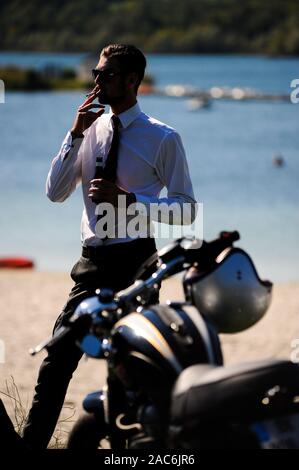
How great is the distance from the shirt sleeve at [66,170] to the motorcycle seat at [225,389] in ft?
5.81

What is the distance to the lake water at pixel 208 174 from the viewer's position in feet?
70.1

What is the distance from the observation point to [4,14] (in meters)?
119

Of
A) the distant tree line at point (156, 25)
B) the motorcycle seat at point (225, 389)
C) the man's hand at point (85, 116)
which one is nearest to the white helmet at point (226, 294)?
the motorcycle seat at point (225, 389)

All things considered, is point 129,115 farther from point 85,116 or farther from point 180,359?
point 180,359

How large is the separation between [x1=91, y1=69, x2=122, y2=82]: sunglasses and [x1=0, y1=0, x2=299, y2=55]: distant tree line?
4013 inches

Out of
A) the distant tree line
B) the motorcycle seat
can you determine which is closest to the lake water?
the motorcycle seat

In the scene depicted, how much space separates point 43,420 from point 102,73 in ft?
4.48

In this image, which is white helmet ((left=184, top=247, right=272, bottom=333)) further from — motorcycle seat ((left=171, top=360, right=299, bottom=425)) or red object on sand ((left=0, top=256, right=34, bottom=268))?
red object on sand ((left=0, top=256, right=34, bottom=268))

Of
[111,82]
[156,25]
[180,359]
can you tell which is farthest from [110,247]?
[156,25]

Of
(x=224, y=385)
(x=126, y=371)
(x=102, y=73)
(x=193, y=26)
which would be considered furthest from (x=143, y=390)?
(x=193, y=26)

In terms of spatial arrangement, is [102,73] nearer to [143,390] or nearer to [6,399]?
[143,390]

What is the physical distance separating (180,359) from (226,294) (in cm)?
33

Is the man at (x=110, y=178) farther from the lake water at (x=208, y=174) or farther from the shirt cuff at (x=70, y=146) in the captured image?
the lake water at (x=208, y=174)

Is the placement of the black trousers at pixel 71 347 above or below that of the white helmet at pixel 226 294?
below
